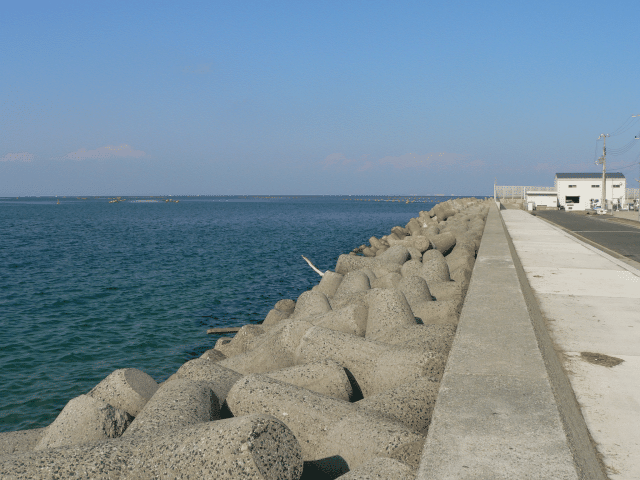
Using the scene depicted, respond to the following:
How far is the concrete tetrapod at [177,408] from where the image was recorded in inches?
126

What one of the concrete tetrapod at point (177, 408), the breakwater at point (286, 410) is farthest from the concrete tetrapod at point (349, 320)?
the concrete tetrapod at point (177, 408)

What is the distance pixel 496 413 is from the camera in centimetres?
265

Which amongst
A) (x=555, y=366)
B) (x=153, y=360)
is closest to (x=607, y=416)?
(x=555, y=366)

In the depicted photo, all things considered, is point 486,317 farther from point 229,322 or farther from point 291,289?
point 291,289

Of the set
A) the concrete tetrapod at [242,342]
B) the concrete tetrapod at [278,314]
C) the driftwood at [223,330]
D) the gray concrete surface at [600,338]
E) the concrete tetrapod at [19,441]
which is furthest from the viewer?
the driftwood at [223,330]

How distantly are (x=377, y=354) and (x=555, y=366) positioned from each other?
53.9 inches

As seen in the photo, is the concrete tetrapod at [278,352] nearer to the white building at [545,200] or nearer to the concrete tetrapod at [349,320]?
the concrete tetrapod at [349,320]

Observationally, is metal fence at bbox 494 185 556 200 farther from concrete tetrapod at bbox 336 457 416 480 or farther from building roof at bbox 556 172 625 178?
concrete tetrapod at bbox 336 457 416 480

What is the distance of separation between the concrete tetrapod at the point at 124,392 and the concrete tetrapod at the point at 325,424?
1161 mm

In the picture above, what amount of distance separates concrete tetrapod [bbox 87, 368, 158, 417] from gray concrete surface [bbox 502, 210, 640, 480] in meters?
3.45

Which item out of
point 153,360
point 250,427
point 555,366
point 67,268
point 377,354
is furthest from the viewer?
point 67,268

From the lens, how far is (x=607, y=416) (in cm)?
300

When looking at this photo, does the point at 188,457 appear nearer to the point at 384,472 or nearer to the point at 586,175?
the point at 384,472

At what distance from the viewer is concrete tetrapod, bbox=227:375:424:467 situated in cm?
280
